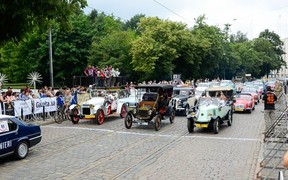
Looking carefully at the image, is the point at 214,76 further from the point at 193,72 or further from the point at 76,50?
the point at 76,50

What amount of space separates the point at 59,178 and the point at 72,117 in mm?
10948

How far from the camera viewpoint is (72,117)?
2064cm

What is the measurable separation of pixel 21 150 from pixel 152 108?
26.2ft

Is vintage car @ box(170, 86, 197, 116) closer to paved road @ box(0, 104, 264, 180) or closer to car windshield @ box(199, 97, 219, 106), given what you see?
car windshield @ box(199, 97, 219, 106)

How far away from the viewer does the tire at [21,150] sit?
11992 millimetres

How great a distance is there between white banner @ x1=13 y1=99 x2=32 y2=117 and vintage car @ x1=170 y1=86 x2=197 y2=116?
27.9 feet

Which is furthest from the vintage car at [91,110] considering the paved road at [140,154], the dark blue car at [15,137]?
the dark blue car at [15,137]

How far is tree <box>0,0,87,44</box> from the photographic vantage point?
28.0 feet

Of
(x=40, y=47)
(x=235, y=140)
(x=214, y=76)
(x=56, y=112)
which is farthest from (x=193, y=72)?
(x=235, y=140)

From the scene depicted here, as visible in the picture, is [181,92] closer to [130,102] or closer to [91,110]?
[130,102]

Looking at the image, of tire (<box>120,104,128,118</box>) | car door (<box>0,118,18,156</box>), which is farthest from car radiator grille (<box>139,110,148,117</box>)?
car door (<box>0,118,18,156</box>)

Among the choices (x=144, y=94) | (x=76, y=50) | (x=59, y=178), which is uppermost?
(x=76, y=50)

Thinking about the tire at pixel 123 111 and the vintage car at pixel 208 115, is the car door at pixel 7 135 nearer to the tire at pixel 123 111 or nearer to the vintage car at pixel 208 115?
the vintage car at pixel 208 115

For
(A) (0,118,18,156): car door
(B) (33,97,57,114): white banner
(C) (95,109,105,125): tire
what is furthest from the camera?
(B) (33,97,57,114): white banner
